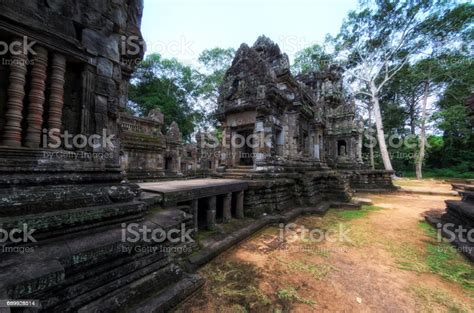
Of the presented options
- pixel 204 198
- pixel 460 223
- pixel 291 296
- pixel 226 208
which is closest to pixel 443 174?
pixel 460 223

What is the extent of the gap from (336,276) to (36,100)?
14.6ft

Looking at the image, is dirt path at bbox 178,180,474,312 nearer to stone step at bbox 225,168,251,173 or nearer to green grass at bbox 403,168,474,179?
stone step at bbox 225,168,251,173

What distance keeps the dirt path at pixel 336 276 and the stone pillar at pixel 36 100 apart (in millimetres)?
2445

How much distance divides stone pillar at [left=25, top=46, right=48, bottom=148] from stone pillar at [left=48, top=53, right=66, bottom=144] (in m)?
0.09

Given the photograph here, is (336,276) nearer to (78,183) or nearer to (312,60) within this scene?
(78,183)

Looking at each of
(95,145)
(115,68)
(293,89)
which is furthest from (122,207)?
(293,89)

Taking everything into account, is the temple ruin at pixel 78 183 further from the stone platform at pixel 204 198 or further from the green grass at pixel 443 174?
the green grass at pixel 443 174

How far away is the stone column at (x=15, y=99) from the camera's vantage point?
6.64 feet

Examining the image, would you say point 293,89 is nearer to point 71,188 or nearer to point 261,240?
point 261,240

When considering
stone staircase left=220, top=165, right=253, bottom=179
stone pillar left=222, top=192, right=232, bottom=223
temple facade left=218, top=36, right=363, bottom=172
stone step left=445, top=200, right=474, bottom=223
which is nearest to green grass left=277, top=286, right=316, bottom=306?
stone pillar left=222, top=192, right=232, bottom=223

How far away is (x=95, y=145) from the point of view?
259 cm

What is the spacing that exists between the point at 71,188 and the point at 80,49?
1.65m

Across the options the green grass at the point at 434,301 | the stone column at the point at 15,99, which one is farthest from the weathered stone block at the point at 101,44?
the green grass at the point at 434,301

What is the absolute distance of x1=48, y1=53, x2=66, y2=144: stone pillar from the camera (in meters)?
2.29
